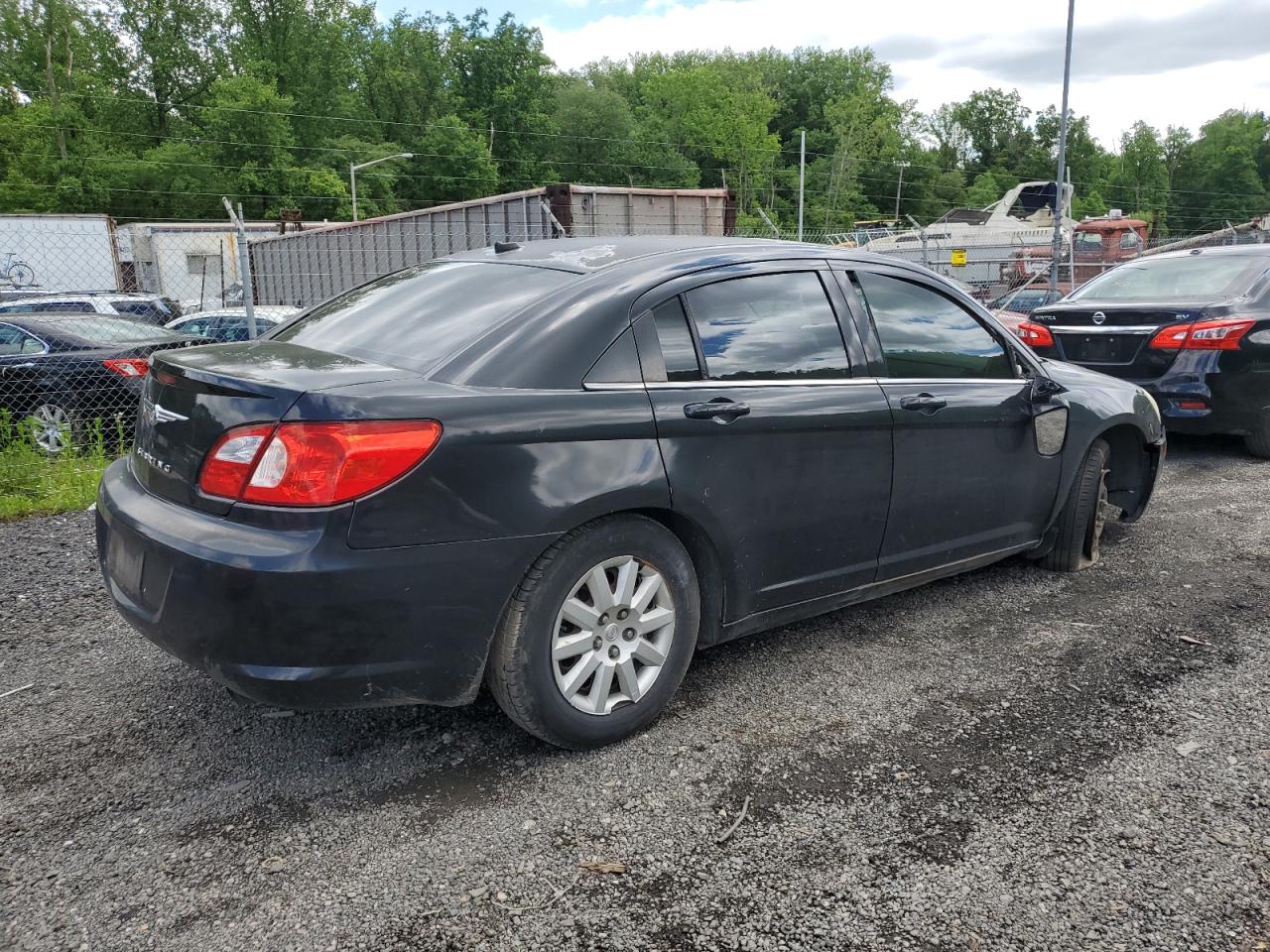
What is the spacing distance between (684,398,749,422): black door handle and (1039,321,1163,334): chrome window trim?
5.15 meters

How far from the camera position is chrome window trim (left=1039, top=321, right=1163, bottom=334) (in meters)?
7.21

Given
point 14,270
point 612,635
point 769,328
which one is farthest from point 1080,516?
point 14,270

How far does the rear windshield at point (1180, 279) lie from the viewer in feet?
24.5

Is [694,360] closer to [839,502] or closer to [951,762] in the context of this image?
[839,502]

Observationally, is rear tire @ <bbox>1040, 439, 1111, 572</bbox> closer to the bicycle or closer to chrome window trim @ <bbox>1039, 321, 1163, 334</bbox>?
chrome window trim @ <bbox>1039, 321, 1163, 334</bbox>

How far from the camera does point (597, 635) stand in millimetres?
3035

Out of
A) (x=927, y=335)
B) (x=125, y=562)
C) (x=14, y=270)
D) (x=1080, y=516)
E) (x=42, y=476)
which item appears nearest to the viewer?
(x=125, y=562)

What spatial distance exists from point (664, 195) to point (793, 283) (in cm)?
1183

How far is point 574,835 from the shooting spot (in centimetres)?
270

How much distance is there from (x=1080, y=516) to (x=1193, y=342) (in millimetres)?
3104

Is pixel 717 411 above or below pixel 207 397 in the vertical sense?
below

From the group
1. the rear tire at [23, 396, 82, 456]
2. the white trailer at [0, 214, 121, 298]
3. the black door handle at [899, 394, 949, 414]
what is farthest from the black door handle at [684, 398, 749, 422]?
the white trailer at [0, 214, 121, 298]

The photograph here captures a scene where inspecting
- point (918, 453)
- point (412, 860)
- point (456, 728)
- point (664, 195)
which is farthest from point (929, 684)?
point (664, 195)

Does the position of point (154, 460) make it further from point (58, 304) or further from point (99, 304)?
point (99, 304)
